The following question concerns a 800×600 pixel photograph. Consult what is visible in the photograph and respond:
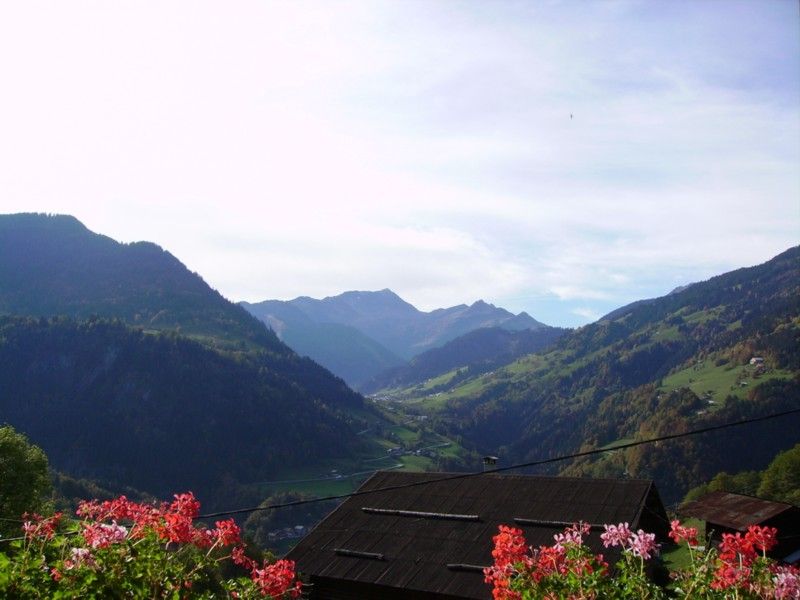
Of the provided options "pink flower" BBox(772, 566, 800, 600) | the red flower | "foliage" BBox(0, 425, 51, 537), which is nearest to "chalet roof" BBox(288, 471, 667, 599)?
the red flower

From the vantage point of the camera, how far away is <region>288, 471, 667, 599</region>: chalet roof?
22844 millimetres

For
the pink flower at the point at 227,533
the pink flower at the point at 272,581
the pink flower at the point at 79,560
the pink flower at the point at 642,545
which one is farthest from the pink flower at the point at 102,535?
the pink flower at the point at 642,545

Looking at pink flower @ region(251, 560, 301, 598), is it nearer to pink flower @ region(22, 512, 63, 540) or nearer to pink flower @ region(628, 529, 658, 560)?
pink flower @ region(22, 512, 63, 540)

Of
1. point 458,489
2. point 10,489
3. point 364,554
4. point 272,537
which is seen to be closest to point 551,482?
point 458,489

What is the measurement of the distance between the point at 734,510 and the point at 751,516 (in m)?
1.34

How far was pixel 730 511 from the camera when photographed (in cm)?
4191

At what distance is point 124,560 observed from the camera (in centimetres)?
720

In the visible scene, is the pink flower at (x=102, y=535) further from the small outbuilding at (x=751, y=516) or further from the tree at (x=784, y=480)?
the tree at (x=784, y=480)

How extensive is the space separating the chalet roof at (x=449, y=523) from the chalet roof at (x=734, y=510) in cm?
1505

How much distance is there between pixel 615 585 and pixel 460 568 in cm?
1594

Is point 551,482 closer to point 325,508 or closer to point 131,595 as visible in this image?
point 131,595

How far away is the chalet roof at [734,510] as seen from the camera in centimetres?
4019

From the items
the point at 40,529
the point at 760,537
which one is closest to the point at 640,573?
the point at 760,537

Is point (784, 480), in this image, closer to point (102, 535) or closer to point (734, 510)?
point (734, 510)
